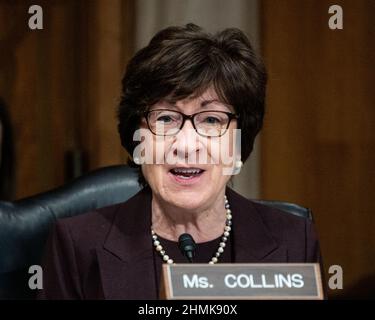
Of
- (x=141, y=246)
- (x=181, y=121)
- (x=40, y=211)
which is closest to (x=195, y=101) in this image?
(x=181, y=121)

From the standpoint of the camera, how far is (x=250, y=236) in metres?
1.29

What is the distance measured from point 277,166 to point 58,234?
1.35ft

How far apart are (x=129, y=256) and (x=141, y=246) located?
30 mm

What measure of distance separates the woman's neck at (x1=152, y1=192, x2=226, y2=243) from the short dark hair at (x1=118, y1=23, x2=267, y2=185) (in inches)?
4.7

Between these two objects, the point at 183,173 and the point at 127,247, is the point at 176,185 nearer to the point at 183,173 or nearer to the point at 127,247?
the point at 183,173

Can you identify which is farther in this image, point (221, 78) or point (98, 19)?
point (98, 19)

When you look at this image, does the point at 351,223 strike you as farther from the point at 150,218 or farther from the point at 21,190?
the point at 21,190

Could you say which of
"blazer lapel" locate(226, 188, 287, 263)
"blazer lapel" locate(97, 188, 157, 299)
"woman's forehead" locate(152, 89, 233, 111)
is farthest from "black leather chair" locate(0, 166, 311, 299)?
"woman's forehead" locate(152, 89, 233, 111)

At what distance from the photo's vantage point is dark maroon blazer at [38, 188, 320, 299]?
1.21 m

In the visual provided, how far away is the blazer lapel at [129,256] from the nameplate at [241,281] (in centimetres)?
12

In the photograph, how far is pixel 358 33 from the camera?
53.2 inches

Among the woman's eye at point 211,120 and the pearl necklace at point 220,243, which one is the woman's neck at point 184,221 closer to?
the pearl necklace at point 220,243

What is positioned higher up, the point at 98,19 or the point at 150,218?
the point at 98,19
